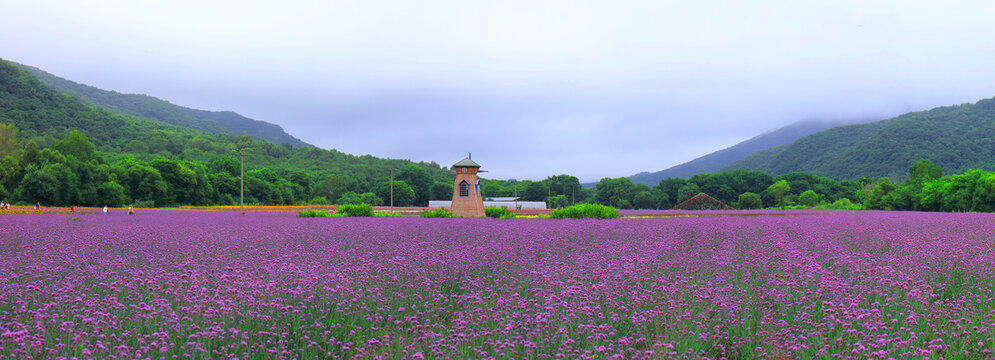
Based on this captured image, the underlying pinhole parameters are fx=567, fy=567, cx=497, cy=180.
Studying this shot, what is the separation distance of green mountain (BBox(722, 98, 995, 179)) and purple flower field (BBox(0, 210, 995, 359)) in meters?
108

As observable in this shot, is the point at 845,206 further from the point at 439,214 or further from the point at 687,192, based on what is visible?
the point at 439,214

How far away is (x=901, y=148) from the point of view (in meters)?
108

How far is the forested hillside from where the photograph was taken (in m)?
47.4

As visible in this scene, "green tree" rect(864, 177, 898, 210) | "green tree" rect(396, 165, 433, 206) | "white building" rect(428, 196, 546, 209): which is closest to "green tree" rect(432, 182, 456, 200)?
"green tree" rect(396, 165, 433, 206)

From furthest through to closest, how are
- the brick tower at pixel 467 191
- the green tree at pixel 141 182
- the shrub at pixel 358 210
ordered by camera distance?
the green tree at pixel 141 182 → the shrub at pixel 358 210 → the brick tower at pixel 467 191

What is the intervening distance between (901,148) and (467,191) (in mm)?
113429

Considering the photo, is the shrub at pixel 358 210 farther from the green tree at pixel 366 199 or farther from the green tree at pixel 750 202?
the green tree at pixel 750 202

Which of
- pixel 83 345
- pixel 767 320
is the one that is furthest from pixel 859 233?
pixel 83 345

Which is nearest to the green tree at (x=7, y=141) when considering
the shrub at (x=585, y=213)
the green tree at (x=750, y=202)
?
the shrub at (x=585, y=213)

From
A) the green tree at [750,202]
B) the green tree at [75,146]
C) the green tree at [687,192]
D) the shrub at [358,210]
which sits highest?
the green tree at [75,146]

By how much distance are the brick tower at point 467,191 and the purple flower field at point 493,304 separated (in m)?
18.3

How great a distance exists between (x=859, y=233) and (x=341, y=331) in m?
11.2

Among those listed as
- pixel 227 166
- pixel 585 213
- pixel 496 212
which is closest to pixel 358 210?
pixel 496 212

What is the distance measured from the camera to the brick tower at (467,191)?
87.5 ft
